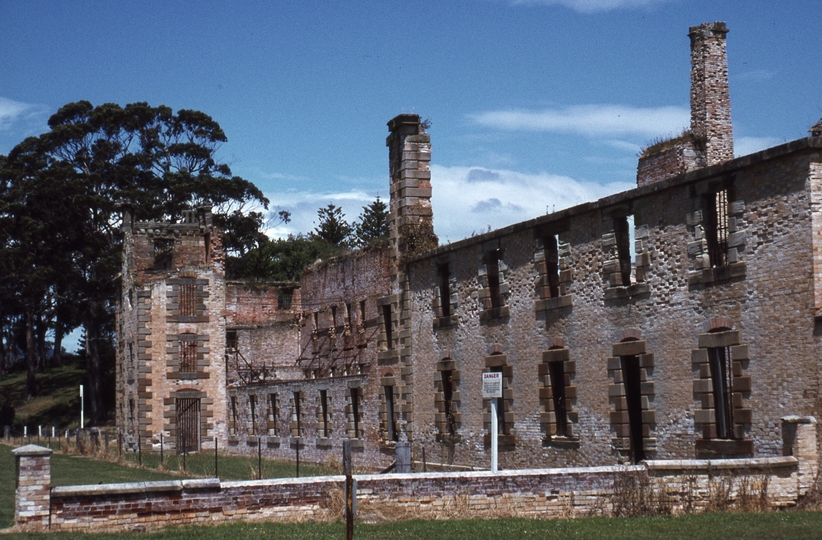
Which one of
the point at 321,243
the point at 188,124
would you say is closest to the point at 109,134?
the point at 188,124

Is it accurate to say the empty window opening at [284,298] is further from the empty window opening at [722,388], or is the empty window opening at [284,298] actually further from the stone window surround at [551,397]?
the empty window opening at [722,388]

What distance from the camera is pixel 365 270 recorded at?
38281 millimetres

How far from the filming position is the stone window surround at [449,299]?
95.6 feet

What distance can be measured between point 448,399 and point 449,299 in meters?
2.70

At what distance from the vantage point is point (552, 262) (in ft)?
83.3

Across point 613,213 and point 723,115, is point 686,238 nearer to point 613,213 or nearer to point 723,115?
point 613,213

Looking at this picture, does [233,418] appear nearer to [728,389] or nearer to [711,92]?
[711,92]

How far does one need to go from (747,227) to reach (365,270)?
2011 centimetres

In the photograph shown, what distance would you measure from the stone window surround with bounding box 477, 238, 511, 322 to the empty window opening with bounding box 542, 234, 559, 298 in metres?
1.60

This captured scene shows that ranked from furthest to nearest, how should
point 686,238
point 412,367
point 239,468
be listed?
point 239,468 → point 412,367 → point 686,238

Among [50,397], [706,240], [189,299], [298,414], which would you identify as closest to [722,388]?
[706,240]

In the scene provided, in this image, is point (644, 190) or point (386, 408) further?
point (386, 408)

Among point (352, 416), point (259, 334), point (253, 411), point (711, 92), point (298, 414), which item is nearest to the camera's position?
point (352, 416)

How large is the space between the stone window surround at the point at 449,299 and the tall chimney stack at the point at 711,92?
10483 mm
